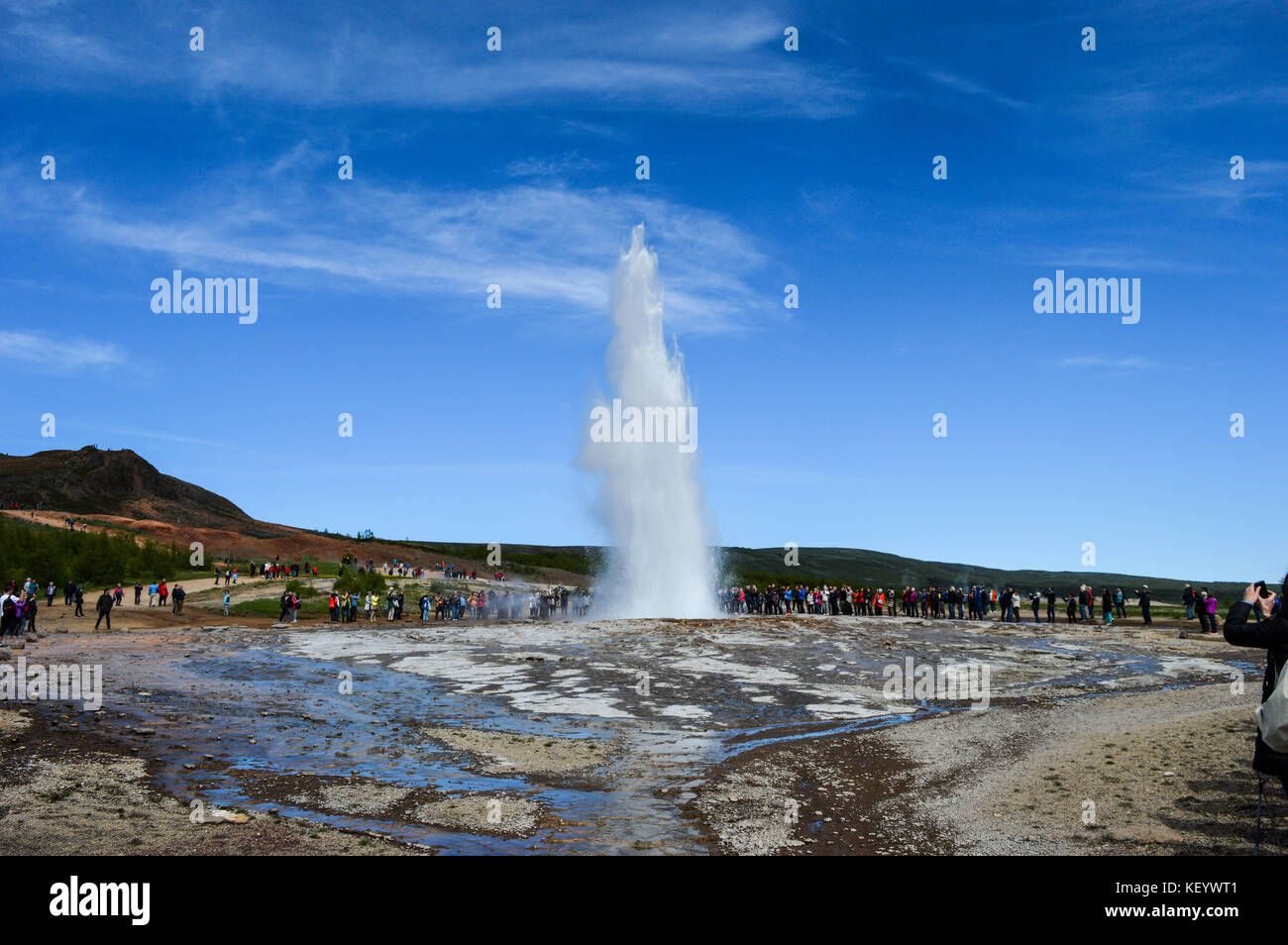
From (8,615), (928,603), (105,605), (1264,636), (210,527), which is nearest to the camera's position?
(1264,636)

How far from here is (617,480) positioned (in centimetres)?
4553

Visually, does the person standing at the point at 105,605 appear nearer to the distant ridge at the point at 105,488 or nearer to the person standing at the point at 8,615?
the person standing at the point at 8,615

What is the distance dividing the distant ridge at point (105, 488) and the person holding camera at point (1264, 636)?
389 ft

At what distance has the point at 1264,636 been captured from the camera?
6852mm

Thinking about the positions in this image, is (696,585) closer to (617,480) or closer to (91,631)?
(617,480)

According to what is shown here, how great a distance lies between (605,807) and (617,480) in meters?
34.0

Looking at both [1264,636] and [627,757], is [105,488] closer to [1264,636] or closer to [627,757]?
[627,757]

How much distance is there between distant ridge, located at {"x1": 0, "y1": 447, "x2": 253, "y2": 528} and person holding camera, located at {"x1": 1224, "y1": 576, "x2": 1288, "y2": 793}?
118 metres

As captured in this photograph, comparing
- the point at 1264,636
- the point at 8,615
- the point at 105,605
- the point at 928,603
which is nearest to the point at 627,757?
the point at 1264,636

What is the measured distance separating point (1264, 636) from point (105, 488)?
140118mm

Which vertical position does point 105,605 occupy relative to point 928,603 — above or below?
above
